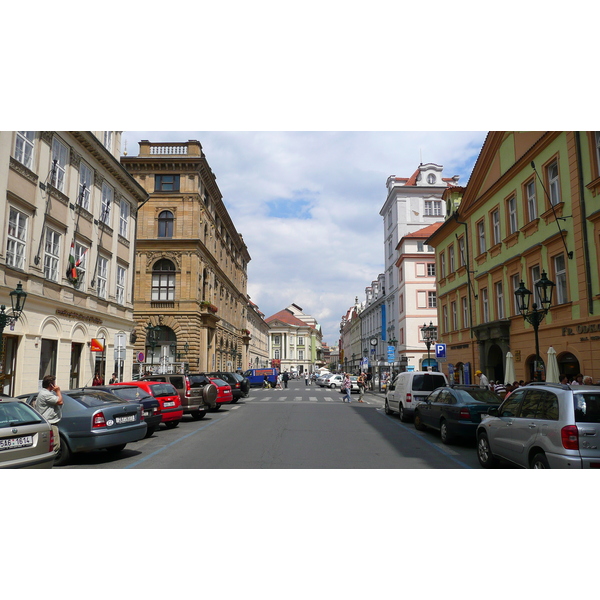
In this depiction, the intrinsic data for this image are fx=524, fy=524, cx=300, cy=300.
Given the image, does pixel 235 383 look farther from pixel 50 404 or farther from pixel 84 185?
pixel 50 404

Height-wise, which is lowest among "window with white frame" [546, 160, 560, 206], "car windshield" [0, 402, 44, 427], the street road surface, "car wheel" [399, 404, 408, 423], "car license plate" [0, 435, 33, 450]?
the street road surface

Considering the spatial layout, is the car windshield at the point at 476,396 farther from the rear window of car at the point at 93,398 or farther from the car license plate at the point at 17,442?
the car license plate at the point at 17,442

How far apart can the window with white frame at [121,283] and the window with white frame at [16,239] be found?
10.6m

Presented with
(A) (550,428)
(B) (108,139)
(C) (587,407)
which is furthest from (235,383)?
(C) (587,407)

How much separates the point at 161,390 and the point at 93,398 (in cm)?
531

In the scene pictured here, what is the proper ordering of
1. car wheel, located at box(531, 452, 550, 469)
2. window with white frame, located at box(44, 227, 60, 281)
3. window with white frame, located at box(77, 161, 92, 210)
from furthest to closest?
1. window with white frame, located at box(77, 161, 92, 210)
2. window with white frame, located at box(44, 227, 60, 281)
3. car wheel, located at box(531, 452, 550, 469)

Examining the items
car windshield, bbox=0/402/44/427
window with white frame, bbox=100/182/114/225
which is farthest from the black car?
window with white frame, bbox=100/182/114/225

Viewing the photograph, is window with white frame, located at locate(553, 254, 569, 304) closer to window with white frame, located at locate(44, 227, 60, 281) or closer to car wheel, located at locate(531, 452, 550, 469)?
car wheel, located at locate(531, 452, 550, 469)

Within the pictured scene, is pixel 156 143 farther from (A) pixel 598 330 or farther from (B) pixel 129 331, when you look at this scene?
(A) pixel 598 330

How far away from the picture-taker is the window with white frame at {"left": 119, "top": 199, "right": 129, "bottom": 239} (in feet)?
101

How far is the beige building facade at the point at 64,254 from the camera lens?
18.9 m

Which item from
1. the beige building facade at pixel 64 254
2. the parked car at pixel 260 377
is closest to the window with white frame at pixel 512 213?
the beige building facade at pixel 64 254

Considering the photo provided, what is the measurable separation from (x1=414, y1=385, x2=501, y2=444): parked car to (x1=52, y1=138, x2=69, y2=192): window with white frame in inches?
694

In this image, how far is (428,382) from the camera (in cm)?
1869
